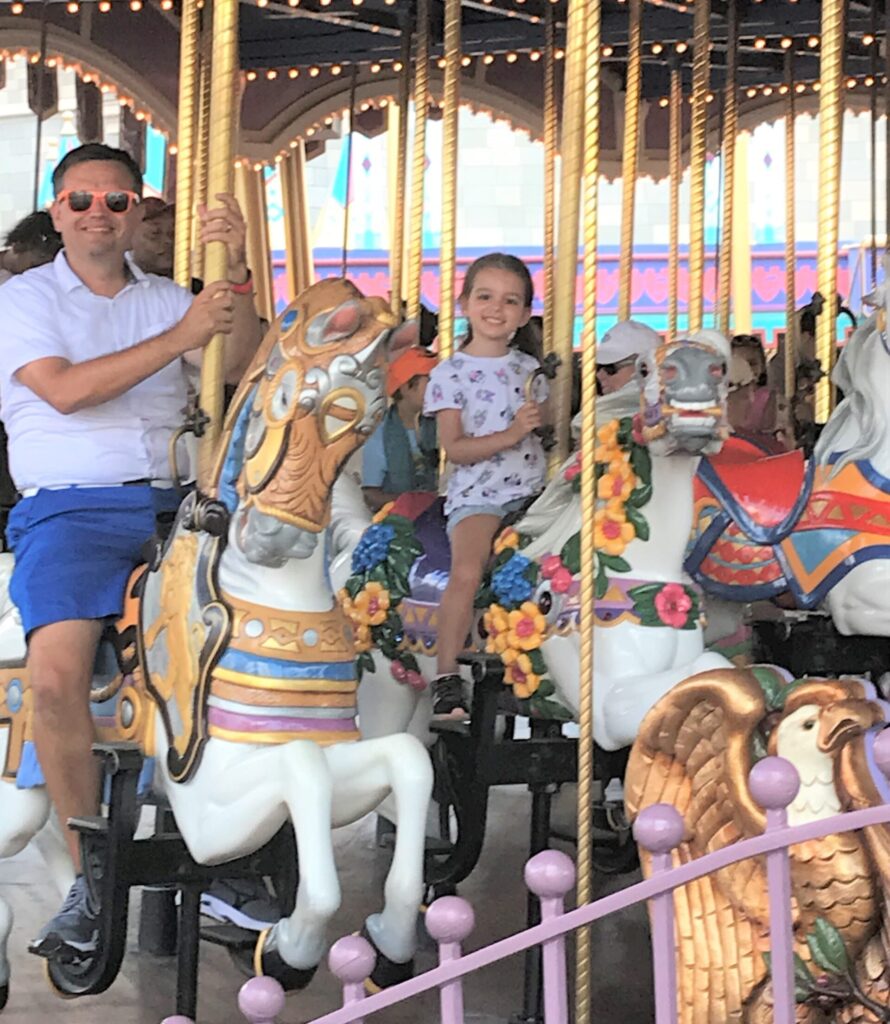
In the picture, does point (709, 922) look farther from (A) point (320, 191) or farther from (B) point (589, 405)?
(A) point (320, 191)

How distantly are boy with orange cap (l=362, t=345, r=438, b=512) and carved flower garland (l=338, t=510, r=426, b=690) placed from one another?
3.85 feet

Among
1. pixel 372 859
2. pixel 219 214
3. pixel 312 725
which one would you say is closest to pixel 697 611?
pixel 312 725

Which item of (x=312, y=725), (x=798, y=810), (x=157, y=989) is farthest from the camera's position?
(x=157, y=989)

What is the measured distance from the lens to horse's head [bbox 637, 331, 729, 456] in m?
3.47

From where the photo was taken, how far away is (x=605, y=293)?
15453 millimetres

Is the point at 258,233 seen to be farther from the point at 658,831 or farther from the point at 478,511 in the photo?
the point at 658,831

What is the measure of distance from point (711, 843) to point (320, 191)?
41.8 ft

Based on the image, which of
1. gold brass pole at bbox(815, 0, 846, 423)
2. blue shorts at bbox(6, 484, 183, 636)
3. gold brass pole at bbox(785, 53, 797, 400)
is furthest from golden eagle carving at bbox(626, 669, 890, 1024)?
gold brass pole at bbox(785, 53, 797, 400)

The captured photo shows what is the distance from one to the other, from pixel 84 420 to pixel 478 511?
43.1 inches

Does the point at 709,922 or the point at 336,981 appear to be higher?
the point at 709,922

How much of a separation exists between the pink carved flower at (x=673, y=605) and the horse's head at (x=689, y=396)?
0.30m

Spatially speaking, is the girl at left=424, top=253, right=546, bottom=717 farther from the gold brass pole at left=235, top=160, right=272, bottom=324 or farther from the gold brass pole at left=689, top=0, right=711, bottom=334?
the gold brass pole at left=235, top=160, right=272, bottom=324

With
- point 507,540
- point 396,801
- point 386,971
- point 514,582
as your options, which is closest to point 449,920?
point 396,801

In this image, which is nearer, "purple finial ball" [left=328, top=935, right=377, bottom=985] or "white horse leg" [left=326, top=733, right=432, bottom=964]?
"purple finial ball" [left=328, top=935, right=377, bottom=985]
